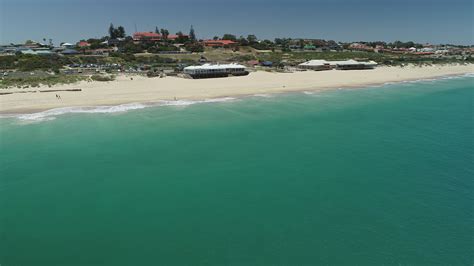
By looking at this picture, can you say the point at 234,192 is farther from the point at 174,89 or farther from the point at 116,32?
the point at 116,32

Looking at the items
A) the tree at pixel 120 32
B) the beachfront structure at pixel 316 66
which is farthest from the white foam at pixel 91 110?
the tree at pixel 120 32

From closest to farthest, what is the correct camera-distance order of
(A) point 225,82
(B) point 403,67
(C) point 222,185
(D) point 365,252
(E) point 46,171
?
1. (D) point 365,252
2. (C) point 222,185
3. (E) point 46,171
4. (A) point 225,82
5. (B) point 403,67

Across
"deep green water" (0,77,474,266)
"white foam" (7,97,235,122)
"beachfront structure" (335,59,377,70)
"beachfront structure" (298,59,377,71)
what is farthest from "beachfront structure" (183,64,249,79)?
"beachfront structure" (335,59,377,70)

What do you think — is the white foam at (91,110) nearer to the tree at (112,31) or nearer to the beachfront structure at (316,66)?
the beachfront structure at (316,66)

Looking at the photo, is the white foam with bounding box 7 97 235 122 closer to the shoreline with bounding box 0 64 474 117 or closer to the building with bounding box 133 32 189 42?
the shoreline with bounding box 0 64 474 117

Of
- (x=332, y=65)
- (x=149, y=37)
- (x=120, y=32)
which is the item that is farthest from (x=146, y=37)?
(x=332, y=65)

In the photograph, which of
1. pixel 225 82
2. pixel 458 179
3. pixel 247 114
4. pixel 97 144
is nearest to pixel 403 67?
pixel 225 82

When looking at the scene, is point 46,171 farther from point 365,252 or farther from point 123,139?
point 365,252
